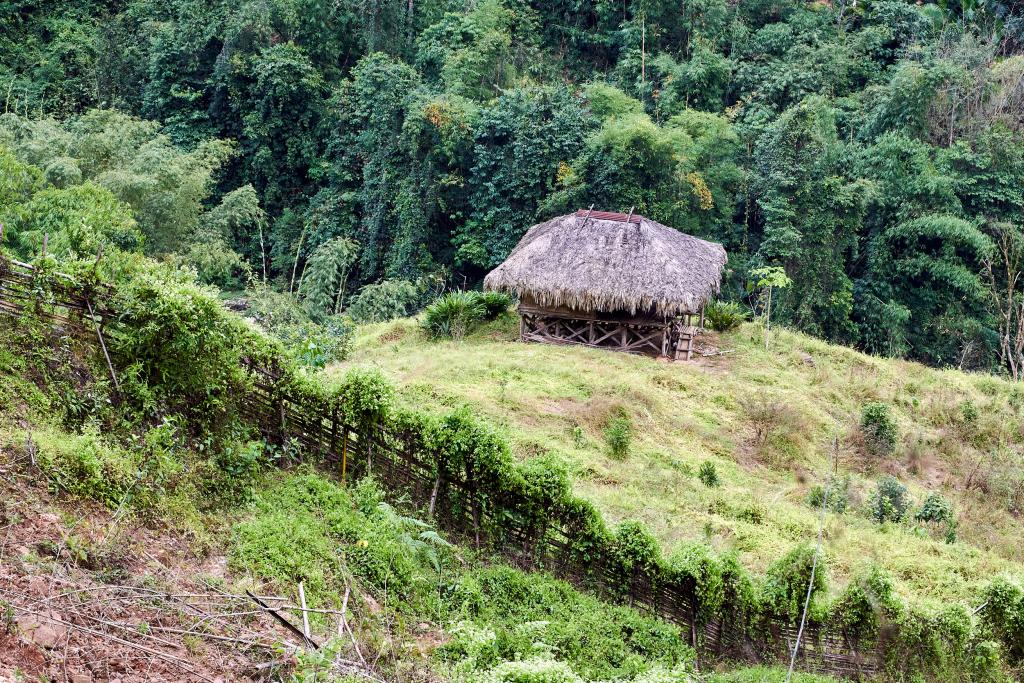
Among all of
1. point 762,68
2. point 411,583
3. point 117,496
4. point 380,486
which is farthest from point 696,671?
point 762,68

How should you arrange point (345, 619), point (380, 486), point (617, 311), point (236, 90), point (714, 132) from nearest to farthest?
point (345, 619), point (380, 486), point (617, 311), point (714, 132), point (236, 90)

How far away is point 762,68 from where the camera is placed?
25.2 m

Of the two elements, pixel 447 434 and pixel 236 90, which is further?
pixel 236 90

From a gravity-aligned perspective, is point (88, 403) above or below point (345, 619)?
above

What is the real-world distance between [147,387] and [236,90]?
21.4 metres

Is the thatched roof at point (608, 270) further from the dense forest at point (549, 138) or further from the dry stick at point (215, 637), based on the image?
the dry stick at point (215, 637)

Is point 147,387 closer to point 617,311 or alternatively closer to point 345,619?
point 345,619

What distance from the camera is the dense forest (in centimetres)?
2109

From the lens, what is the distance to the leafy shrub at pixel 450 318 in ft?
55.5

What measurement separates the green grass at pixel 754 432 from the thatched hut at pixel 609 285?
0.76 m

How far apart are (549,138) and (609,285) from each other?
7112mm

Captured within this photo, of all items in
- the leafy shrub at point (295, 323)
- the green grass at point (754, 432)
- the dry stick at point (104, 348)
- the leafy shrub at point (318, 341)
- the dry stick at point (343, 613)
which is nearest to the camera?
the dry stick at point (343, 613)

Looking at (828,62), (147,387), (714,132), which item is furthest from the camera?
(828,62)

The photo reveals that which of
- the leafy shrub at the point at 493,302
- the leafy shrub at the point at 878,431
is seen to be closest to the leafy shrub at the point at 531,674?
the leafy shrub at the point at 878,431
